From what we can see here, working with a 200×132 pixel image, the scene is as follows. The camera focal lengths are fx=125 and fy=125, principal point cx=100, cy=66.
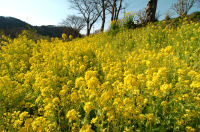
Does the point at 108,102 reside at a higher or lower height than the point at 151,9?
lower

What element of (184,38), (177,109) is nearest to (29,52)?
(177,109)

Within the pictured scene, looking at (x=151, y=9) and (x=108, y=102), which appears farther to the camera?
(x=151, y=9)

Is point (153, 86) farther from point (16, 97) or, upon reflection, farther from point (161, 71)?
point (16, 97)

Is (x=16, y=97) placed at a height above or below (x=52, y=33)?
below

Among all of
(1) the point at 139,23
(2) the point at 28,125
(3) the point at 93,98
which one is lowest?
(2) the point at 28,125

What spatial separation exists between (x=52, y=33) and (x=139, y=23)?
4584cm

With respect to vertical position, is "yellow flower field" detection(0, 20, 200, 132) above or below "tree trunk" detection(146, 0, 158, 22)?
below

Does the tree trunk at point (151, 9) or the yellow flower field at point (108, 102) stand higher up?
the tree trunk at point (151, 9)

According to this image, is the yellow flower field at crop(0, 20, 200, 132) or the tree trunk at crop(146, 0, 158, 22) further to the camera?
the tree trunk at crop(146, 0, 158, 22)

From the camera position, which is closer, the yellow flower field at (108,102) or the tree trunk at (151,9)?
the yellow flower field at (108,102)

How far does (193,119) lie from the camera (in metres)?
1.62

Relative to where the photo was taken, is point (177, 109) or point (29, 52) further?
point (29, 52)

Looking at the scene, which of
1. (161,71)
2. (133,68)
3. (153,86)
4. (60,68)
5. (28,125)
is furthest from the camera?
(60,68)

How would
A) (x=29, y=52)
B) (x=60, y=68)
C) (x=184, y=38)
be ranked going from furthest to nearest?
1. (x=29, y=52)
2. (x=184, y=38)
3. (x=60, y=68)
